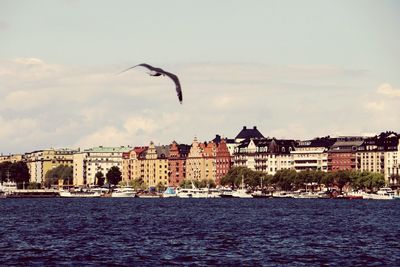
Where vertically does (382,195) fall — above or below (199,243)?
above

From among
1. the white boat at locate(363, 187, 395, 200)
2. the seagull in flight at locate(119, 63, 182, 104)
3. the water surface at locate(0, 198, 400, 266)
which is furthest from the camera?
the white boat at locate(363, 187, 395, 200)

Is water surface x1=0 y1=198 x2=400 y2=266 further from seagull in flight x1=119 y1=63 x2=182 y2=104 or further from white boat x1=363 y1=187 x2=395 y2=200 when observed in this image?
white boat x1=363 y1=187 x2=395 y2=200

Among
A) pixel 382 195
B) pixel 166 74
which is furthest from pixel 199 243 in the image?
pixel 382 195

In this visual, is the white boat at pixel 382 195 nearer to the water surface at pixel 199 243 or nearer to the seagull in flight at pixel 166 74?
the water surface at pixel 199 243

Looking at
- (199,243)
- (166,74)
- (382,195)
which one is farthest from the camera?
(382,195)

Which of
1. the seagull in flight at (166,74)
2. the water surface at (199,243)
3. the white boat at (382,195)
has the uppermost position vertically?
the seagull in flight at (166,74)

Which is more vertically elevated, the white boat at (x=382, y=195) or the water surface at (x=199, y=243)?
the white boat at (x=382, y=195)

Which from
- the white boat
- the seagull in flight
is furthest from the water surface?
the white boat

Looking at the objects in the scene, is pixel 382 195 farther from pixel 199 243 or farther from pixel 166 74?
pixel 166 74

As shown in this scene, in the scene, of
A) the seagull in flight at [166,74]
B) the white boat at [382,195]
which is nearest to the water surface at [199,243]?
the seagull in flight at [166,74]

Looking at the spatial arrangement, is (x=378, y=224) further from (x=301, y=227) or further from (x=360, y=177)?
(x=360, y=177)

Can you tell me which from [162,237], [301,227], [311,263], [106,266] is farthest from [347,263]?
[301,227]

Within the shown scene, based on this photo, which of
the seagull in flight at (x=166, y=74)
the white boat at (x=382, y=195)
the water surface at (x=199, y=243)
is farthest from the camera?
the white boat at (x=382, y=195)

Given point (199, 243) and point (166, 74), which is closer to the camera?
point (166, 74)
